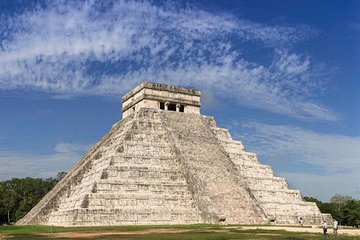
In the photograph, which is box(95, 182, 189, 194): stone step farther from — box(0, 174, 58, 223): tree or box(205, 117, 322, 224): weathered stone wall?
box(0, 174, 58, 223): tree

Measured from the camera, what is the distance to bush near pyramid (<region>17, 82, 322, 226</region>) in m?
26.1

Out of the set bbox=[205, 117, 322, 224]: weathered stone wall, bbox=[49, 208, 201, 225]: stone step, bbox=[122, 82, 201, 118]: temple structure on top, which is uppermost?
bbox=[122, 82, 201, 118]: temple structure on top

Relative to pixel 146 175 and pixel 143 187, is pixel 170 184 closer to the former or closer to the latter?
pixel 146 175

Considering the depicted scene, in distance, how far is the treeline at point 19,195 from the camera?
52069 millimetres

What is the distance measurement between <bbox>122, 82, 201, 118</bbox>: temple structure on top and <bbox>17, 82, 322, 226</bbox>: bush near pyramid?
8cm

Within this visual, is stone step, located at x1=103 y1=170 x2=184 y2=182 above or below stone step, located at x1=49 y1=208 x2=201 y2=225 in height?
above

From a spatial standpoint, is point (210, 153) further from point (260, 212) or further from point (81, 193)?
point (81, 193)

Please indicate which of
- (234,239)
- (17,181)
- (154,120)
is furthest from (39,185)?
(234,239)

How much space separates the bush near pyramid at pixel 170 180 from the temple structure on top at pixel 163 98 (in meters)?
0.08

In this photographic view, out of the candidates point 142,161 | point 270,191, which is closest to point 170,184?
point 142,161

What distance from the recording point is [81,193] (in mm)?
27281

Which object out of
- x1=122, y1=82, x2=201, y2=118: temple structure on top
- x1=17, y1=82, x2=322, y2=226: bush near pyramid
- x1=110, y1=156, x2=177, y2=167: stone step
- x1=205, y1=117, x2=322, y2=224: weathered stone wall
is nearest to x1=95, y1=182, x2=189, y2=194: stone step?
x1=17, y1=82, x2=322, y2=226: bush near pyramid

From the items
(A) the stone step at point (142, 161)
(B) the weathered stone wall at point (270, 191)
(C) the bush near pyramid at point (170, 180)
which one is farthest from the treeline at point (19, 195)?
(B) the weathered stone wall at point (270, 191)

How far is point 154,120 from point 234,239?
17817mm
